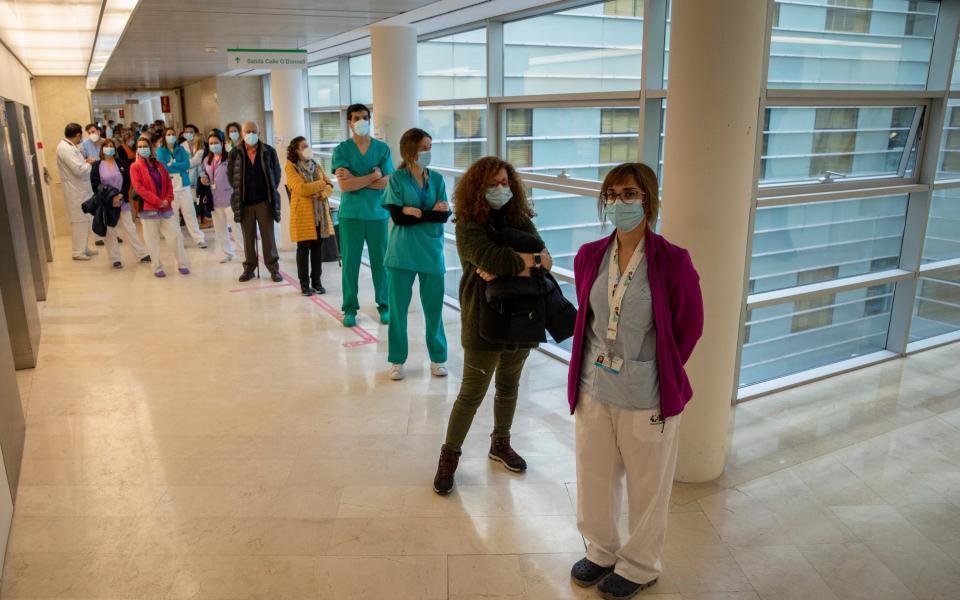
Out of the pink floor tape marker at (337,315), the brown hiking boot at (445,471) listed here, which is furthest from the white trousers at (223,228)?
the brown hiking boot at (445,471)

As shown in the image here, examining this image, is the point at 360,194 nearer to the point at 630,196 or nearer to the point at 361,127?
the point at 361,127

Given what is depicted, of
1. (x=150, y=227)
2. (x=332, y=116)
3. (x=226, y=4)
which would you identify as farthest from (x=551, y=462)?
(x=332, y=116)

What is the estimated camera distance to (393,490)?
11.9 ft

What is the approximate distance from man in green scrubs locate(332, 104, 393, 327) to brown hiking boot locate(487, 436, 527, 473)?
8.38 feet

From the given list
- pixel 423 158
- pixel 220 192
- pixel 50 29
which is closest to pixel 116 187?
pixel 220 192

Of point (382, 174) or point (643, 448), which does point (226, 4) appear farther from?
point (643, 448)

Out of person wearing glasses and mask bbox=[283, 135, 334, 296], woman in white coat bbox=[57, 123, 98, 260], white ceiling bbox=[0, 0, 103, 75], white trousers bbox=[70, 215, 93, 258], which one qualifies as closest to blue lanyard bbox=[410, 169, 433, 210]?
person wearing glasses and mask bbox=[283, 135, 334, 296]

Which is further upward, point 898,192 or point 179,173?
point 898,192

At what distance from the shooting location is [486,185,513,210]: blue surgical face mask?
3.26m

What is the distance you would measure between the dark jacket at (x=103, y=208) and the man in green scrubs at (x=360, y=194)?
422cm

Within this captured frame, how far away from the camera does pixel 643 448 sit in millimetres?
2621

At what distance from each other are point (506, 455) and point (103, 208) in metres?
7.27

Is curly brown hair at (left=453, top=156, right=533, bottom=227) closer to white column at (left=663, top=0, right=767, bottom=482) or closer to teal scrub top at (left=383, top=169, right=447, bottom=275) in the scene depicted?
white column at (left=663, top=0, right=767, bottom=482)

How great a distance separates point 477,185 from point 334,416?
204 cm
